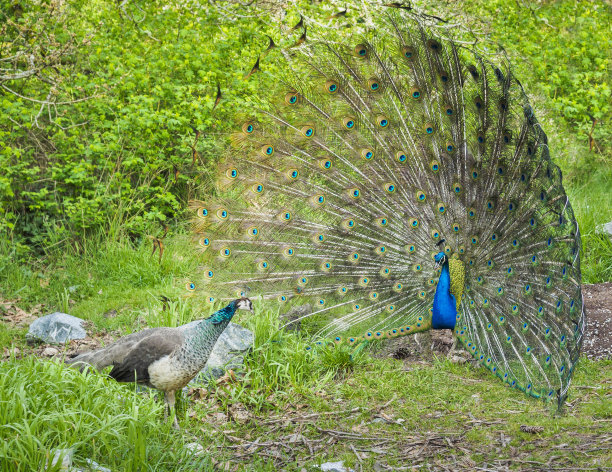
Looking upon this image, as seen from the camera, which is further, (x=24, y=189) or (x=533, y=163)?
(x=24, y=189)

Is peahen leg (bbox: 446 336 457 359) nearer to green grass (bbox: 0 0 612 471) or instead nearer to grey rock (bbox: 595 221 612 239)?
green grass (bbox: 0 0 612 471)

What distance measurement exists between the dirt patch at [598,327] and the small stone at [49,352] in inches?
186

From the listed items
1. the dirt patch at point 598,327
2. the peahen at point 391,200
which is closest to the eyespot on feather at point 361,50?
the peahen at point 391,200

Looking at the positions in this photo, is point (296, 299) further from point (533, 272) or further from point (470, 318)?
point (533, 272)

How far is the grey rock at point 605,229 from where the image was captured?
7699mm

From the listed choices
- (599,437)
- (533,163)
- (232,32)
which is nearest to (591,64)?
(232,32)

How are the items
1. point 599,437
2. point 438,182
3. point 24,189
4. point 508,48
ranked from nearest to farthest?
point 599,437 → point 438,182 → point 24,189 → point 508,48

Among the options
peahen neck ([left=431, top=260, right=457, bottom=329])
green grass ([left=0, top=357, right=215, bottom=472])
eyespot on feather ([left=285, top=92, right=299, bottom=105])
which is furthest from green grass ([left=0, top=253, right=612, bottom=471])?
eyespot on feather ([left=285, top=92, right=299, bottom=105])

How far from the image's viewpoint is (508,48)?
33.8ft

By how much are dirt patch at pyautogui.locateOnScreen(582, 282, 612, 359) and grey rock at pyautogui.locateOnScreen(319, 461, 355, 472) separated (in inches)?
113

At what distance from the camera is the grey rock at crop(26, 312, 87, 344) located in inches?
244

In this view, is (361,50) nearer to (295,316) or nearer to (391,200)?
(391,200)

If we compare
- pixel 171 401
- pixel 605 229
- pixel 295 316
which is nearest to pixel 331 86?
pixel 295 316

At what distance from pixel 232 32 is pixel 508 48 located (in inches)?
171
